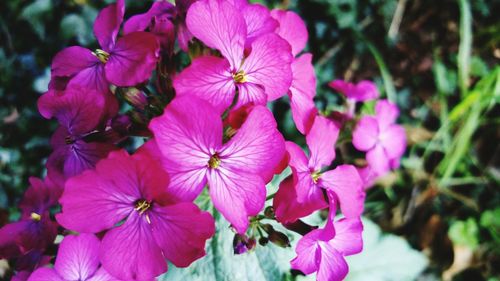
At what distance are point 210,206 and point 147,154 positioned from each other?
535 mm

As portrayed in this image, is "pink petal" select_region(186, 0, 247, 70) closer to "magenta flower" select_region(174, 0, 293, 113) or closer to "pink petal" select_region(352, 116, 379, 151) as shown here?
"magenta flower" select_region(174, 0, 293, 113)

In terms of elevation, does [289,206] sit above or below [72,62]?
below

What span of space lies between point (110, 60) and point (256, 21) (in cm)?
40

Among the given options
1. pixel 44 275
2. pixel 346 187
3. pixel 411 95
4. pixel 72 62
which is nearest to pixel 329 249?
pixel 346 187

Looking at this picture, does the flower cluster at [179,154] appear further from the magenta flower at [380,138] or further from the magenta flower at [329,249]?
the magenta flower at [380,138]

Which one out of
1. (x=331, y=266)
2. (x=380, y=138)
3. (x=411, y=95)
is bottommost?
(x=411, y=95)

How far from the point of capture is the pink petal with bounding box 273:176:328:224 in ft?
3.70

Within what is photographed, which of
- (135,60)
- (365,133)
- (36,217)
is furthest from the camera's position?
(365,133)

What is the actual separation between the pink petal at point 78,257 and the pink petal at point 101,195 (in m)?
0.14

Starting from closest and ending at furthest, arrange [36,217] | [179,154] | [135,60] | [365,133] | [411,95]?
[179,154]
[135,60]
[36,217]
[365,133]
[411,95]

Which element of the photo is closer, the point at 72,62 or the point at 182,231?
the point at 182,231

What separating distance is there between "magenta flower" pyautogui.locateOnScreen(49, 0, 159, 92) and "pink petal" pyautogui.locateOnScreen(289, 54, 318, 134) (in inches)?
15.5

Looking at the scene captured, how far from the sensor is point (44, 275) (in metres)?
1.23

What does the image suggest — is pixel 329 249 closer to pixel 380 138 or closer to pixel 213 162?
pixel 213 162
